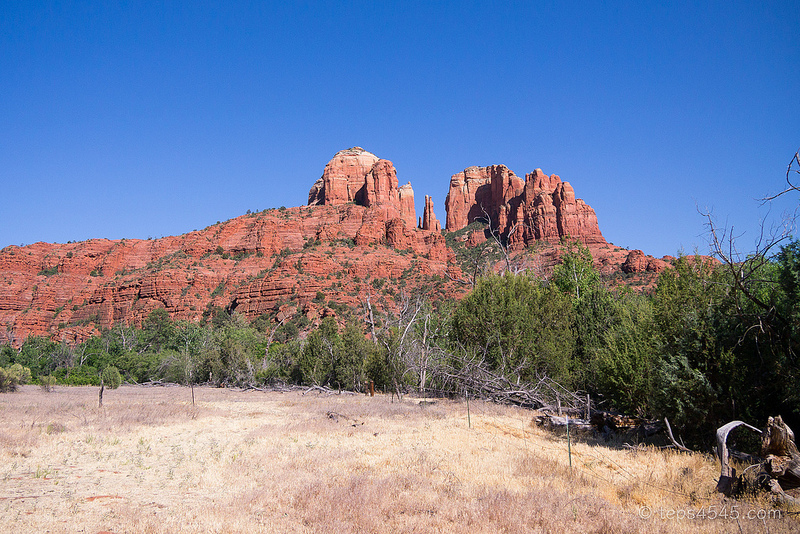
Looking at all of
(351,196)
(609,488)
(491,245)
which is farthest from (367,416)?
(351,196)

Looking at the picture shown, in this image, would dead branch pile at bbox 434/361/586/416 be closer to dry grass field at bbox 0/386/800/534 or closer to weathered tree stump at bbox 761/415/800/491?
dry grass field at bbox 0/386/800/534

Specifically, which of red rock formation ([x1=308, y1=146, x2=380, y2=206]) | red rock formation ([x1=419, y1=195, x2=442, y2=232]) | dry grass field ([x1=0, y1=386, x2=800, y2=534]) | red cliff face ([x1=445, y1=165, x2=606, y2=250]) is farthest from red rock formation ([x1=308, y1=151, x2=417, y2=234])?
dry grass field ([x1=0, y1=386, x2=800, y2=534])

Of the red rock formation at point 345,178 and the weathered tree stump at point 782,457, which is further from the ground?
the red rock formation at point 345,178

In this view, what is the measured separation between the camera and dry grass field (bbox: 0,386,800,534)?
6.78m

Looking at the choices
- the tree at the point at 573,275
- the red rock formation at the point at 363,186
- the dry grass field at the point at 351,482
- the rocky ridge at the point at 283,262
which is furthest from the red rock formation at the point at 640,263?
the dry grass field at the point at 351,482

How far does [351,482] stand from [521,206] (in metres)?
111

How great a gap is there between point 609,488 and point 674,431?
429cm

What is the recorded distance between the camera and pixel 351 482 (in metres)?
8.75

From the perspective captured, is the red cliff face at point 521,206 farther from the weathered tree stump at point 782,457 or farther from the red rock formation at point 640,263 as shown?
the weathered tree stump at point 782,457

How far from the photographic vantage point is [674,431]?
37.8ft

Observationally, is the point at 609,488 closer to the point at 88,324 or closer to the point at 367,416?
the point at 367,416

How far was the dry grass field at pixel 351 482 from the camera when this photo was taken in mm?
6777

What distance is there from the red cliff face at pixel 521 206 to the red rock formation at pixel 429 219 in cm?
325

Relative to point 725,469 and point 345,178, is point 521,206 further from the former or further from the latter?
point 725,469
